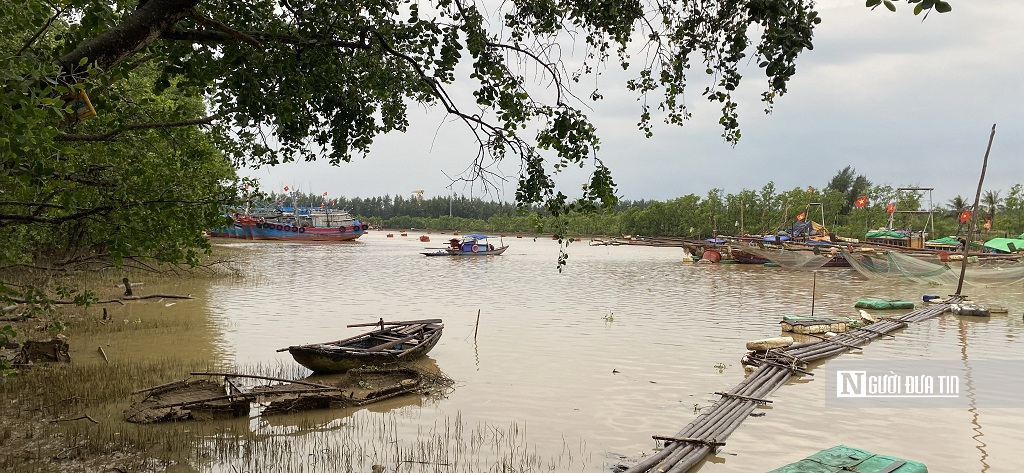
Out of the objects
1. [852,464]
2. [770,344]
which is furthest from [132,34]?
[770,344]

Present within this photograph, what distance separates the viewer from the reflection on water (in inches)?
360

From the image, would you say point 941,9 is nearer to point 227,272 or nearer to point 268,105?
point 268,105

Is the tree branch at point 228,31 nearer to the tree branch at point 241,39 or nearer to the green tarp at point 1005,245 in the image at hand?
the tree branch at point 241,39

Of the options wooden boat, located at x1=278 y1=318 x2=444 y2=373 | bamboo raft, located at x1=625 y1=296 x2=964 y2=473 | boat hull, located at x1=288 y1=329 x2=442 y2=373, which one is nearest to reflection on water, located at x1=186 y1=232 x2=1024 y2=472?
bamboo raft, located at x1=625 y1=296 x2=964 y2=473

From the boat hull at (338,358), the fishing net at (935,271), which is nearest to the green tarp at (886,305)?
the fishing net at (935,271)

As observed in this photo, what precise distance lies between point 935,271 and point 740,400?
2095 cm

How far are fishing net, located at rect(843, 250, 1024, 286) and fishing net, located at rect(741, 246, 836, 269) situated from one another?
8.23 m

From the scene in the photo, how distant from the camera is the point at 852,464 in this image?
6863mm

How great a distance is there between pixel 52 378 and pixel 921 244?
158 ft

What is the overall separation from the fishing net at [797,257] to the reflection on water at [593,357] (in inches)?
338

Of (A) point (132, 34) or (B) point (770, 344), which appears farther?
(B) point (770, 344)

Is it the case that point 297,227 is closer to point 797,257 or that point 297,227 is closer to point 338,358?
point 797,257

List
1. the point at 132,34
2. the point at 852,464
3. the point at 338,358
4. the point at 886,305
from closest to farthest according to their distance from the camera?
the point at 132,34
the point at 852,464
the point at 338,358
the point at 886,305

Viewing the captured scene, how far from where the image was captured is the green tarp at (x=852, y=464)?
22.0 feet
